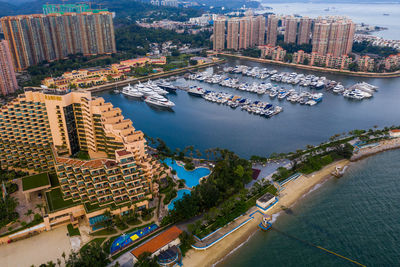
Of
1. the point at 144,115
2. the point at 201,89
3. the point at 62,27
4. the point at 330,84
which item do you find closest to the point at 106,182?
the point at 144,115

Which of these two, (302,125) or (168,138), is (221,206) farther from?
(302,125)

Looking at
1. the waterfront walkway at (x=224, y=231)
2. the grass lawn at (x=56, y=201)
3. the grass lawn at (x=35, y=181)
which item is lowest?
the waterfront walkway at (x=224, y=231)

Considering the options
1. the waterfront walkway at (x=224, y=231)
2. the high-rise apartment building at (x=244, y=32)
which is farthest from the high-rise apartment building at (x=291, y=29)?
the waterfront walkway at (x=224, y=231)

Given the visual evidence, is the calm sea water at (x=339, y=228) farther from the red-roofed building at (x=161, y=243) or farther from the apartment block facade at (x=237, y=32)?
the apartment block facade at (x=237, y=32)

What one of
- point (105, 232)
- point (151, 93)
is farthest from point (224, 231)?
point (151, 93)

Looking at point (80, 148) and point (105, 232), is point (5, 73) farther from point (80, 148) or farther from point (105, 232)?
point (105, 232)
